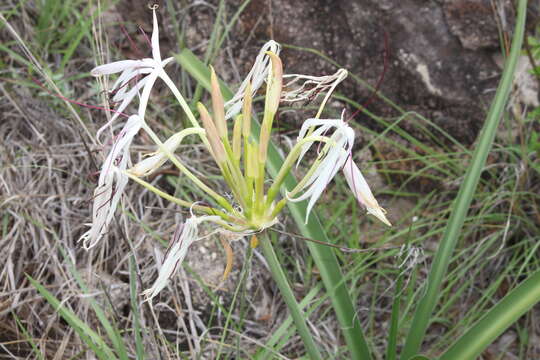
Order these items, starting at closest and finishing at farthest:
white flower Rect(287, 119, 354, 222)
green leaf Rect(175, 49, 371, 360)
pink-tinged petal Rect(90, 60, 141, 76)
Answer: white flower Rect(287, 119, 354, 222)
pink-tinged petal Rect(90, 60, 141, 76)
green leaf Rect(175, 49, 371, 360)

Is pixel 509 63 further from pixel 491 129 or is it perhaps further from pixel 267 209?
pixel 267 209

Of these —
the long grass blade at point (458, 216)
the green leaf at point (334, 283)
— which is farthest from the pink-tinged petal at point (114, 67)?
the long grass blade at point (458, 216)

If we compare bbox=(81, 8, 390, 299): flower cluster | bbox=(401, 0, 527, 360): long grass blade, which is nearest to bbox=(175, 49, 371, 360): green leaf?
bbox=(401, 0, 527, 360): long grass blade

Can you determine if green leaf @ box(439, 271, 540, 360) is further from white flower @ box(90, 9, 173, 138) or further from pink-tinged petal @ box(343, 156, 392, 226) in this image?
white flower @ box(90, 9, 173, 138)

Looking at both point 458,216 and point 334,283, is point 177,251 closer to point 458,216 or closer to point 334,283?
point 334,283

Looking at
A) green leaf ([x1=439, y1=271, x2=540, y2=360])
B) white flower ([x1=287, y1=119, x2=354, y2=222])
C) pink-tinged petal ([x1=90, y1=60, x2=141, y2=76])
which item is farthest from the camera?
green leaf ([x1=439, y1=271, x2=540, y2=360])

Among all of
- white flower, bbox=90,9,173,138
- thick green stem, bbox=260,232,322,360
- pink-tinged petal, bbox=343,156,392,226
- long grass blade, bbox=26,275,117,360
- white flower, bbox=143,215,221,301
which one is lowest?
long grass blade, bbox=26,275,117,360

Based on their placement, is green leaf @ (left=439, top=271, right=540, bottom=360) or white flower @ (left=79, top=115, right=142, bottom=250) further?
green leaf @ (left=439, top=271, right=540, bottom=360)

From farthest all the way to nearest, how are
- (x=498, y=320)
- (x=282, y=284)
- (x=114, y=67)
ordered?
(x=498, y=320), (x=282, y=284), (x=114, y=67)

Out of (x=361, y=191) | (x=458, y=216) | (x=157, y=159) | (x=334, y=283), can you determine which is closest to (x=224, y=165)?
(x=157, y=159)
